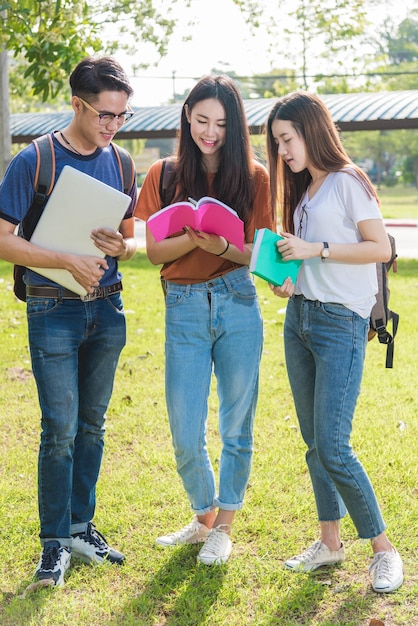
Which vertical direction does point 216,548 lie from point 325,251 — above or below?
below

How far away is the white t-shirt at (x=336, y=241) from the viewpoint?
3.13m

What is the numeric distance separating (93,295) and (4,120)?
6.94 m

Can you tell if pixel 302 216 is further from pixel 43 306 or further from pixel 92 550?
→ pixel 92 550

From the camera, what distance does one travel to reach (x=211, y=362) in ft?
11.4

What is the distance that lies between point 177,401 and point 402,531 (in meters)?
1.27

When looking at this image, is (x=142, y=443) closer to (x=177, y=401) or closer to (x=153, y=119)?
(x=177, y=401)

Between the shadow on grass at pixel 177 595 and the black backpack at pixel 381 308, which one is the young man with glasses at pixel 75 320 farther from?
the black backpack at pixel 381 308

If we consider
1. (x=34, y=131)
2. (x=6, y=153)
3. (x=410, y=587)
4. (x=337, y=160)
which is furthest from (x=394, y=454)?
(x=34, y=131)

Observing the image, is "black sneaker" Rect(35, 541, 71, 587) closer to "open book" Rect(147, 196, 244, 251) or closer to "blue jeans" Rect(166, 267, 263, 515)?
"blue jeans" Rect(166, 267, 263, 515)

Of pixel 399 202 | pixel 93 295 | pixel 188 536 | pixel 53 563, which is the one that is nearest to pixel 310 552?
pixel 188 536

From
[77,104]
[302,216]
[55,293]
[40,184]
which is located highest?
[77,104]

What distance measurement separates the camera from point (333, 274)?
3203 mm

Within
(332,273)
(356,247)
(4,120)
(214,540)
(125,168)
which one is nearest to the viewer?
(356,247)

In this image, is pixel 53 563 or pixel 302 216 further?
pixel 53 563
